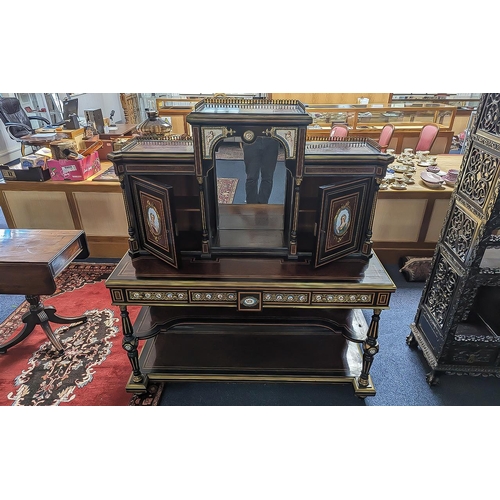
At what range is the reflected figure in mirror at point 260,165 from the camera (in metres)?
2.36

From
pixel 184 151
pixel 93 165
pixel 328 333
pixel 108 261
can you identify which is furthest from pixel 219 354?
pixel 93 165

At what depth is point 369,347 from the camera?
2189 mm

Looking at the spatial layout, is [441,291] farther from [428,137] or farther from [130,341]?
[428,137]

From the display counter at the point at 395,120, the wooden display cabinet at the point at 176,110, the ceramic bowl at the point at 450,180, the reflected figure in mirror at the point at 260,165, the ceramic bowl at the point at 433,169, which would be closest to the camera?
the reflected figure in mirror at the point at 260,165

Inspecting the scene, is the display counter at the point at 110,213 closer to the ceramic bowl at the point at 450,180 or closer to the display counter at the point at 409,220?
the display counter at the point at 409,220

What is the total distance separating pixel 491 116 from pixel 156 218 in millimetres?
1947

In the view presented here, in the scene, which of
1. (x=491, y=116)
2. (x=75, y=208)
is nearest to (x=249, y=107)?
(x=491, y=116)

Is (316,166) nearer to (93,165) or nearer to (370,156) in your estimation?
(370,156)

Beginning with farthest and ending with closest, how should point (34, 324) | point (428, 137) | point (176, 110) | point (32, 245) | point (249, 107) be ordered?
1. point (176, 110)
2. point (428, 137)
3. point (34, 324)
4. point (32, 245)
5. point (249, 107)

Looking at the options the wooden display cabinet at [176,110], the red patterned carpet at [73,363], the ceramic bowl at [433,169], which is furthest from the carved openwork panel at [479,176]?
the wooden display cabinet at [176,110]

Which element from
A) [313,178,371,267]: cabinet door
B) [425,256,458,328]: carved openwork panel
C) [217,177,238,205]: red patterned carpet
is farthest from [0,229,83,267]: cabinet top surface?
[425,256,458,328]: carved openwork panel

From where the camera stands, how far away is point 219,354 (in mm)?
2504

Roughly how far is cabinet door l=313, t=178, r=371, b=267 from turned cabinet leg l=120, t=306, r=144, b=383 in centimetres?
117

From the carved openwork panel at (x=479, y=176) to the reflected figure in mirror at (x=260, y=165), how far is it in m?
1.18
